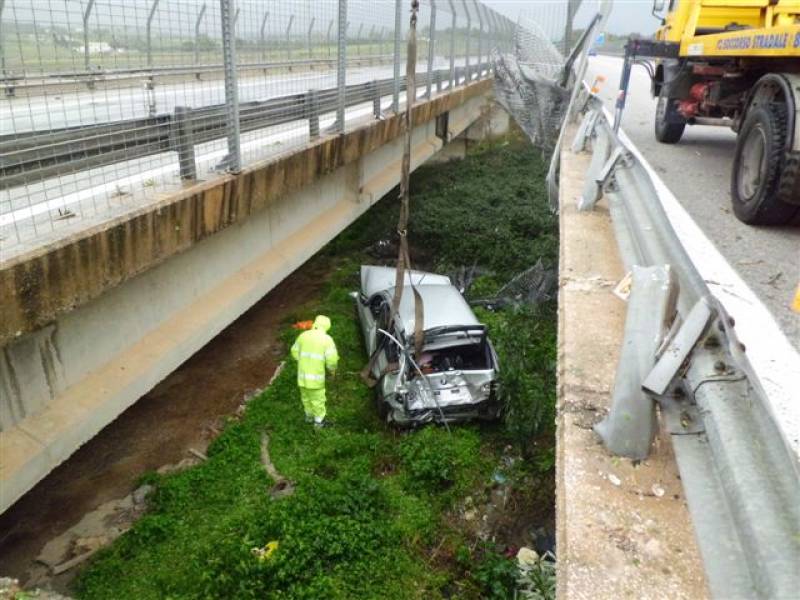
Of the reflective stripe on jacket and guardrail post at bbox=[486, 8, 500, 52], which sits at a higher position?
guardrail post at bbox=[486, 8, 500, 52]

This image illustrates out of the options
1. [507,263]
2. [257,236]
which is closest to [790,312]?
[257,236]

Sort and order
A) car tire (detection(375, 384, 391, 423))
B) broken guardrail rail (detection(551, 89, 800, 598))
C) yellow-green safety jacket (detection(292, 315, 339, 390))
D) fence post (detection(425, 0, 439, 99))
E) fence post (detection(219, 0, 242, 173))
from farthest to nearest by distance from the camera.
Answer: fence post (detection(425, 0, 439, 99)) < car tire (detection(375, 384, 391, 423)) < yellow-green safety jacket (detection(292, 315, 339, 390)) < fence post (detection(219, 0, 242, 173)) < broken guardrail rail (detection(551, 89, 800, 598))

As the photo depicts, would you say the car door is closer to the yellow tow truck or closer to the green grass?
the green grass

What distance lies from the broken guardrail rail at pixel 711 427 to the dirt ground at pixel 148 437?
5.57 metres

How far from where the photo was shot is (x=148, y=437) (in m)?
7.71

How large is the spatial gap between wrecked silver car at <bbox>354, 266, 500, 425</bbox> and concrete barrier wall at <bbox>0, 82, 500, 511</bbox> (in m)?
2.08

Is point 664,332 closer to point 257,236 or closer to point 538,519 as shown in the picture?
point 257,236

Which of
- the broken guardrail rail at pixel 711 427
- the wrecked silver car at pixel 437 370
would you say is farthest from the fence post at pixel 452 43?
the broken guardrail rail at pixel 711 427

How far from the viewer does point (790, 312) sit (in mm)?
3760

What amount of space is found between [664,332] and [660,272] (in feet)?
0.84

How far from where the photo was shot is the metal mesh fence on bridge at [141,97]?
3.68 metres

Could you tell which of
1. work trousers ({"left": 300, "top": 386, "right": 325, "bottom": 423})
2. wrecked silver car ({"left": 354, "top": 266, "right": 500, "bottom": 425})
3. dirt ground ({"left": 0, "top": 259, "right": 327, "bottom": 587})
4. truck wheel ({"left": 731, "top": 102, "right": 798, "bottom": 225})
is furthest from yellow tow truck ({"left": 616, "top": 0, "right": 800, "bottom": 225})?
dirt ground ({"left": 0, "top": 259, "right": 327, "bottom": 587})

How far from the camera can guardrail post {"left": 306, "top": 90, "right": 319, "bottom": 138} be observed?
6.55 meters

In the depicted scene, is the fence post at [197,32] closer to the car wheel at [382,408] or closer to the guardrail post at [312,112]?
the guardrail post at [312,112]
